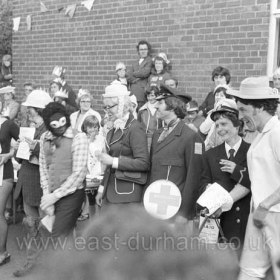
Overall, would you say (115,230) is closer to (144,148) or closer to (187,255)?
(187,255)

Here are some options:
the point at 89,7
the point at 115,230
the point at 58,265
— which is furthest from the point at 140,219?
the point at 89,7

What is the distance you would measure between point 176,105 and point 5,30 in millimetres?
12455

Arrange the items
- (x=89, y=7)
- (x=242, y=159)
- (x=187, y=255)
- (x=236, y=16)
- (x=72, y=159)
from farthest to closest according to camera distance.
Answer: (x=89, y=7), (x=236, y=16), (x=72, y=159), (x=242, y=159), (x=187, y=255)

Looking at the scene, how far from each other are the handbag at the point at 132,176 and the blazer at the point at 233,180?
75 cm

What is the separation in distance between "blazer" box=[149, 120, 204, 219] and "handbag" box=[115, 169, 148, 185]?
11 centimetres

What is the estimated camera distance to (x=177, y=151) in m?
4.18

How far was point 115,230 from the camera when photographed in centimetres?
109

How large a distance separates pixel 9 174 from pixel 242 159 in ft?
9.60

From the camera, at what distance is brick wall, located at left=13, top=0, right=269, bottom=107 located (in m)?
7.60

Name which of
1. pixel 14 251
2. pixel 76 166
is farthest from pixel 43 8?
pixel 76 166

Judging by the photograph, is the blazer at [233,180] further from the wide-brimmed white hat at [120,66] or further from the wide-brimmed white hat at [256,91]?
the wide-brimmed white hat at [120,66]

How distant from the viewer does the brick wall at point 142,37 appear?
7598 mm

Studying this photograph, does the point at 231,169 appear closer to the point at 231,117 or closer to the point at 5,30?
the point at 231,117

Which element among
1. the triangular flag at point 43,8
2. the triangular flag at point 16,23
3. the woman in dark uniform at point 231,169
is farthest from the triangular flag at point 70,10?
the woman in dark uniform at point 231,169
